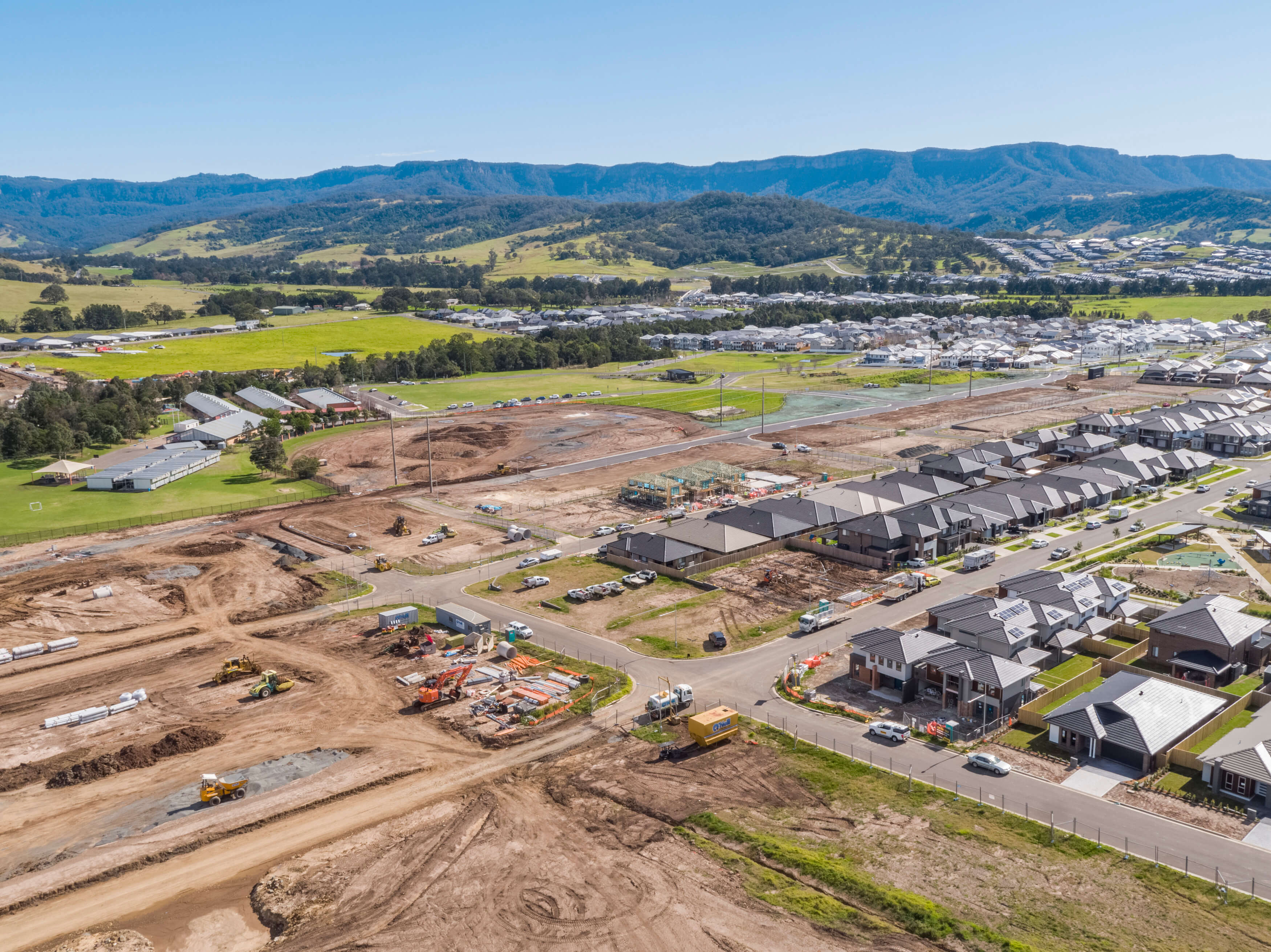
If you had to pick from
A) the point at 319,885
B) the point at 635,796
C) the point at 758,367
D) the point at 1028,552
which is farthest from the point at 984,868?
the point at 758,367

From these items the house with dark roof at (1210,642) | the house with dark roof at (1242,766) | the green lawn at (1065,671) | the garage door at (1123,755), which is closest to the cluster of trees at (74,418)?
the green lawn at (1065,671)

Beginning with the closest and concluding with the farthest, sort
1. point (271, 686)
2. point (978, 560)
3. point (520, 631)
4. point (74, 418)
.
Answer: point (271, 686)
point (520, 631)
point (978, 560)
point (74, 418)

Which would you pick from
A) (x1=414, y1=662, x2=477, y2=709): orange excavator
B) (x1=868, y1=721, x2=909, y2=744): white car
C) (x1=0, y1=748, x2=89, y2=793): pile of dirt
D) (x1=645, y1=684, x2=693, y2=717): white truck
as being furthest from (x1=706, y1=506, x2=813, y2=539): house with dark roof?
(x1=0, y1=748, x2=89, y2=793): pile of dirt

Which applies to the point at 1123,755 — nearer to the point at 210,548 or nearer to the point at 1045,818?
the point at 1045,818

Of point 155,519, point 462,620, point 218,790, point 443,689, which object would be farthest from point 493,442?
point 218,790

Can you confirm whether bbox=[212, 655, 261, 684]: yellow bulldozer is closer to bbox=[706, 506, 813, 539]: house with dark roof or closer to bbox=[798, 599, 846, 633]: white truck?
bbox=[798, 599, 846, 633]: white truck

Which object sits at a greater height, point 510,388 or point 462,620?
point 510,388
